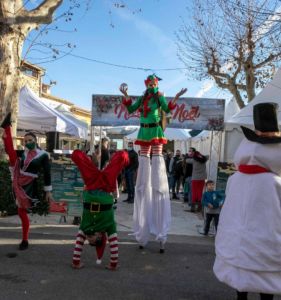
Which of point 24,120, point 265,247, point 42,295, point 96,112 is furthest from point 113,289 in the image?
point 24,120

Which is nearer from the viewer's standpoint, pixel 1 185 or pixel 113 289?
pixel 113 289

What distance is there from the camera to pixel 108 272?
221 inches

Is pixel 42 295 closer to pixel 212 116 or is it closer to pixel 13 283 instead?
pixel 13 283

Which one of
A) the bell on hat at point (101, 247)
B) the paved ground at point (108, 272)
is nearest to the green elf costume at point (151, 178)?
the paved ground at point (108, 272)

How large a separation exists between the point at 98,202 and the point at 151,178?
1.73 m

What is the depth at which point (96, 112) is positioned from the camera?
35.6ft

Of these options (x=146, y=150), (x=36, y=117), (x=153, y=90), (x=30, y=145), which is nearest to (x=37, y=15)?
(x=36, y=117)

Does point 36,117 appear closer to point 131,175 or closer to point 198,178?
point 131,175

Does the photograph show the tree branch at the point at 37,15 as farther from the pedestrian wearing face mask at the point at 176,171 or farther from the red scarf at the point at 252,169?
the pedestrian wearing face mask at the point at 176,171

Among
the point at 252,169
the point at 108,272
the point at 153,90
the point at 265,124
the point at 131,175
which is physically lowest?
the point at 108,272

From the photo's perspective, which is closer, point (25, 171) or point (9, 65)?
point (25, 171)

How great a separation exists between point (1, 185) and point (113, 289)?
4.56 meters

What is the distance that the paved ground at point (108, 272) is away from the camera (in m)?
4.88

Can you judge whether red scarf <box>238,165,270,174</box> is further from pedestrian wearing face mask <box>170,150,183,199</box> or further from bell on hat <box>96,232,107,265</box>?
pedestrian wearing face mask <box>170,150,183,199</box>
